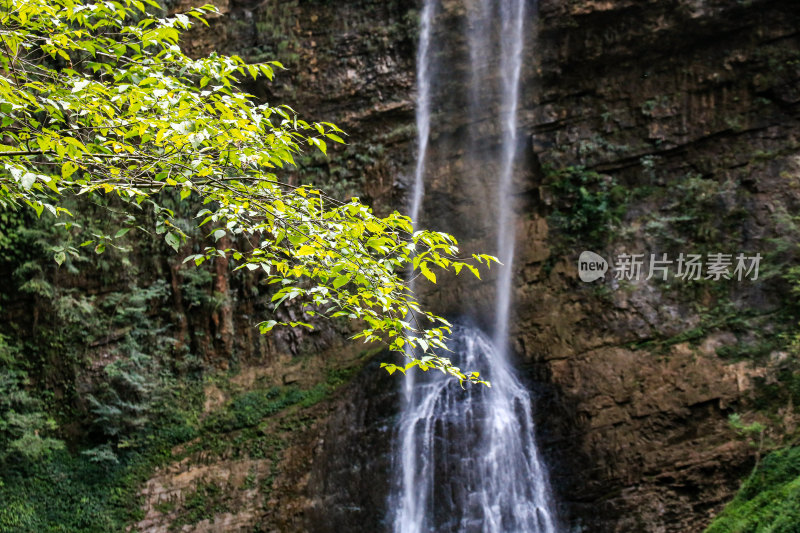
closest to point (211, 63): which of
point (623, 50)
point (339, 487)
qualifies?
point (339, 487)

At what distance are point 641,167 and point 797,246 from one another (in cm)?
313

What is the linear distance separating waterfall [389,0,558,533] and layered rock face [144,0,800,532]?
30 centimetres

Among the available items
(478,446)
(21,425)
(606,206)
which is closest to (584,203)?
(606,206)

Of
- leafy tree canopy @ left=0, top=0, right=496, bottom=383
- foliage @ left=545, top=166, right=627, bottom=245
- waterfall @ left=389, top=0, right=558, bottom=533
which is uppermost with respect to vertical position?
foliage @ left=545, top=166, right=627, bottom=245

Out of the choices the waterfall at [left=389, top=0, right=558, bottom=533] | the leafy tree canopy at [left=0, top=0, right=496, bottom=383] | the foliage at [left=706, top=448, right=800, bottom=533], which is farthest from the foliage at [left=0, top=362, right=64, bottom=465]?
the foliage at [left=706, top=448, right=800, bottom=533]

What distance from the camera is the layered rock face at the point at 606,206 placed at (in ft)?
30.2

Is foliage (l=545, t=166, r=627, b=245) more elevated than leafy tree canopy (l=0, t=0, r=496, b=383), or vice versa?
foliage (l=545, t=166, r=627, b=245)

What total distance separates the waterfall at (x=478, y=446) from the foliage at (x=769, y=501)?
3.52m

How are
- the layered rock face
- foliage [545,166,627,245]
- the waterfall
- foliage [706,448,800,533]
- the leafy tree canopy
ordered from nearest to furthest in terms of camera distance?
1. the leafy tree canopy
2. foliage [706,448,800,533]
3. the waterfall
4. the layered rock face
5. foliage [545,166,627,245]

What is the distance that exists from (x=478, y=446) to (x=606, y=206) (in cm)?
530

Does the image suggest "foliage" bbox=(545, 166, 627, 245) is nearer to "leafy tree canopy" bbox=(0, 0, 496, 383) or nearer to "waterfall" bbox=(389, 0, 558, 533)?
"waterfall" bbox=(389, 0, 558, 533)

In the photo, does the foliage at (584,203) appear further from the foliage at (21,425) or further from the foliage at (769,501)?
the foliage at (21,425)

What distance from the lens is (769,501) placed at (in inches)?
203

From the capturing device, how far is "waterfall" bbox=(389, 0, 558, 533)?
883 centimetres
